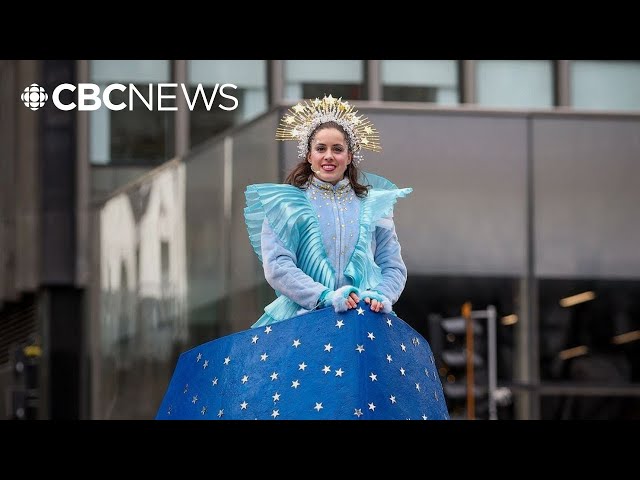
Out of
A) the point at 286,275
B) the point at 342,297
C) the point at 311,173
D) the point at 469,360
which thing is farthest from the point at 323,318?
the point at 469,360

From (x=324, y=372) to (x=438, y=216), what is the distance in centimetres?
1500

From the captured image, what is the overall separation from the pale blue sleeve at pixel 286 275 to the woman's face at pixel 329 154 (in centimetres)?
45

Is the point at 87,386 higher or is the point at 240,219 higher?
the point at 240,219

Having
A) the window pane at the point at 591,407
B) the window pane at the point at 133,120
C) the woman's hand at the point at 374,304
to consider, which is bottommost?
the window pane at the point at 591,407

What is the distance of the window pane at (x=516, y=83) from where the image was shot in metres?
26.6

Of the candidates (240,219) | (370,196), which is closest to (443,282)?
(240,219)

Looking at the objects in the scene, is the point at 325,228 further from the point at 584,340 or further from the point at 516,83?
the point at 516,83

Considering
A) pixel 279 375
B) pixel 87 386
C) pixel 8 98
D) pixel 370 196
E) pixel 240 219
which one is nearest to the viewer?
pixel 279 375

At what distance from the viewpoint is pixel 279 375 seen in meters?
10.0

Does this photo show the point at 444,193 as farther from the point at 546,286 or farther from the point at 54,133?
the point at 54,133

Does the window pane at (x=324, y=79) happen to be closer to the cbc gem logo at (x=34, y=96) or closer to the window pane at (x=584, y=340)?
the cbc gem logo at (x=34, y=96)

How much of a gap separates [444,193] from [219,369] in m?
14.6

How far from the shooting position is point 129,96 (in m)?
27.0

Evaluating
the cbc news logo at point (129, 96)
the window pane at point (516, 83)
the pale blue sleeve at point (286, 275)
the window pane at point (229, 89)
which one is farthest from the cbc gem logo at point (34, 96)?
the pale blue sleeve at point (286, 275)
